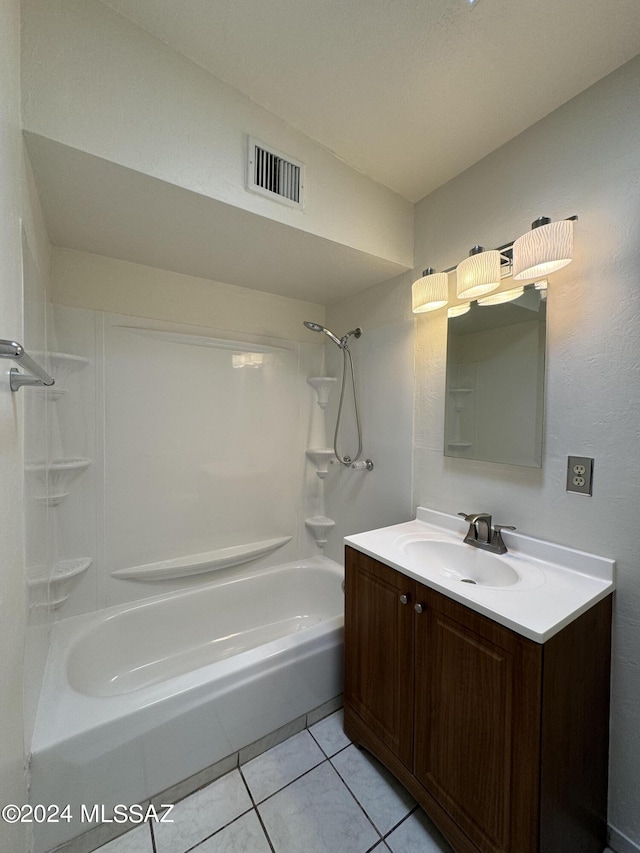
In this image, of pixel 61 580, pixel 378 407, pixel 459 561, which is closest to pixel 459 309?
pixel 378 407

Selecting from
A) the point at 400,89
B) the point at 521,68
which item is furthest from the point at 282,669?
the point at 521,68

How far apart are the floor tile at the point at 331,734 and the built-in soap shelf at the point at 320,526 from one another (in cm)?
99

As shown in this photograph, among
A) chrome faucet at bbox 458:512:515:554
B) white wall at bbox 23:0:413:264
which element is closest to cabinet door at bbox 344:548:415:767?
chrome faucet at bbox 458:512:515:554

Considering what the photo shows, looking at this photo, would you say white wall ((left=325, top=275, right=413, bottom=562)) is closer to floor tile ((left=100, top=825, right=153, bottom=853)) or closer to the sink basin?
the sink basin

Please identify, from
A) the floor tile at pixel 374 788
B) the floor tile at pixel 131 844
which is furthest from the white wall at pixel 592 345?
the floor tile at pixel 131 844

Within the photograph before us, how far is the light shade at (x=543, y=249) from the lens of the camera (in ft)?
3.68

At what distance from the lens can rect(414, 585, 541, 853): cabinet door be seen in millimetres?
858

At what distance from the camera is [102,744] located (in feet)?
3.56

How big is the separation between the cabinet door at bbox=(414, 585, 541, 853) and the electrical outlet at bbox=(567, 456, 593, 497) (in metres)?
0.59

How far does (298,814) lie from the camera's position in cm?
117

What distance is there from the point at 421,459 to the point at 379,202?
127cm

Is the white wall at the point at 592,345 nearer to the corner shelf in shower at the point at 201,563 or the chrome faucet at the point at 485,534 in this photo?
the chrome faucet at the point at 485,534

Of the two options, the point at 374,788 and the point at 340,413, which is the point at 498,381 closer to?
the point at 340,413

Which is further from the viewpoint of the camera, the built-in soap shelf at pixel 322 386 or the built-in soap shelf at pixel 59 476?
the built-in soap shelf at pixel 322 386
